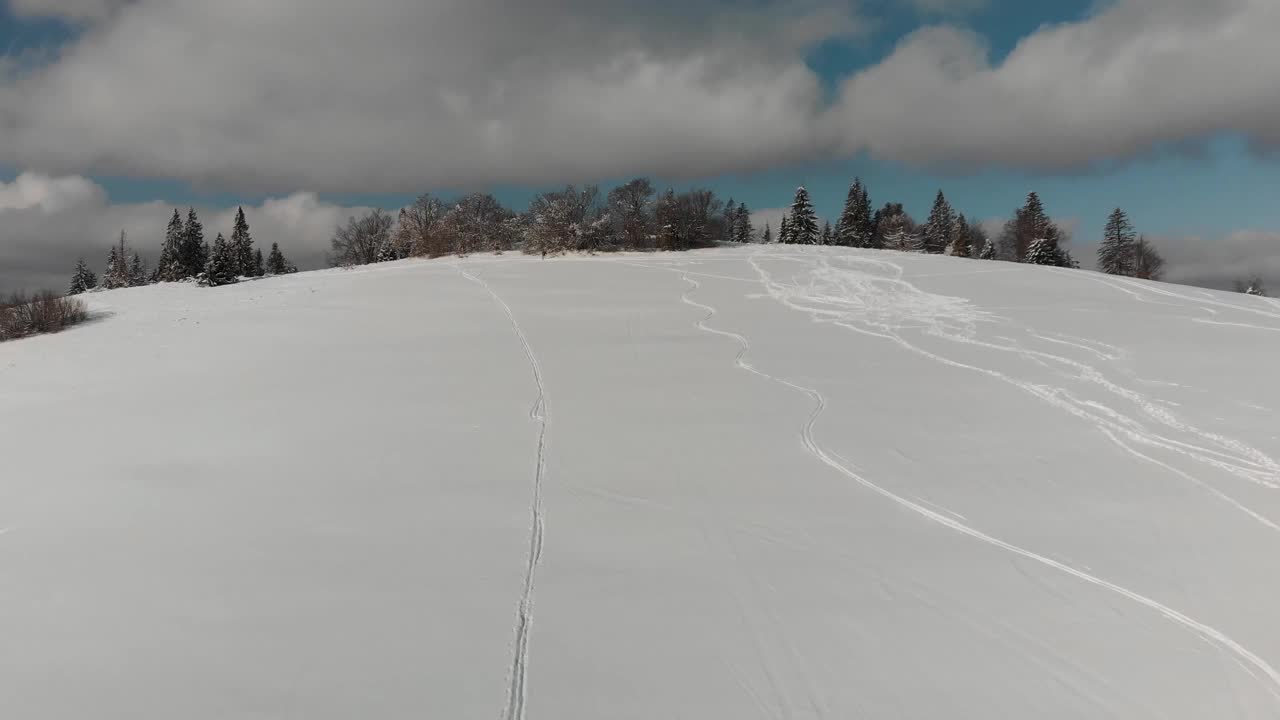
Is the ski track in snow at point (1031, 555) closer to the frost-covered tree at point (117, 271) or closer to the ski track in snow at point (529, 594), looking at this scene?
the ski track in snow at point (529, 594)

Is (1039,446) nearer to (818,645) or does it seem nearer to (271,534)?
(818,645)

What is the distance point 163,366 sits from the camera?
13406 millimetres

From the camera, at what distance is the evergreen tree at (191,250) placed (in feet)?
181

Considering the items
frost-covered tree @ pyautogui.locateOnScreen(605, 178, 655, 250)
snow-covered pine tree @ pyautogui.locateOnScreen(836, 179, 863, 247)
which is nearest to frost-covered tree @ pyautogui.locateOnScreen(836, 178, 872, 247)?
snow-covered pine tree @ pyautogui.locateOnScreen(836, 179, 863, 247)

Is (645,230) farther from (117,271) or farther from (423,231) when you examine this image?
(117,271)

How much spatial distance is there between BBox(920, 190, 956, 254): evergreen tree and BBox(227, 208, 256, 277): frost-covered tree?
259 ft

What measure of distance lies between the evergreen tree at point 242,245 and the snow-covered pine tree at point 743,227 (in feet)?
199

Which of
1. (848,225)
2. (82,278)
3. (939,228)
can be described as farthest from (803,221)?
(82,278)

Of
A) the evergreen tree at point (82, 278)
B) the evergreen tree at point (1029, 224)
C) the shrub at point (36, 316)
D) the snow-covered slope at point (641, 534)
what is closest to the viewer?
the snow-covered slope at point (641, 534)

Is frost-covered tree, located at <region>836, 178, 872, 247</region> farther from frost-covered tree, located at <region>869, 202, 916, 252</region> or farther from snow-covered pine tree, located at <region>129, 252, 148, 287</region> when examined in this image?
snow-covered pine tree, located at <region>129, 252, 148, 287</region>

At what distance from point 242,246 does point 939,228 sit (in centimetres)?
8289

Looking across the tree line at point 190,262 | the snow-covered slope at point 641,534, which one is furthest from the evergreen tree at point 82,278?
the snow-covered slope at point 641,534

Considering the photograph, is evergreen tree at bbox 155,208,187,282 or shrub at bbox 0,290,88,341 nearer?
shrub at bbox 0,290,88,341

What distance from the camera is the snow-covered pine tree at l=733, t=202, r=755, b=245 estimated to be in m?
87.8
